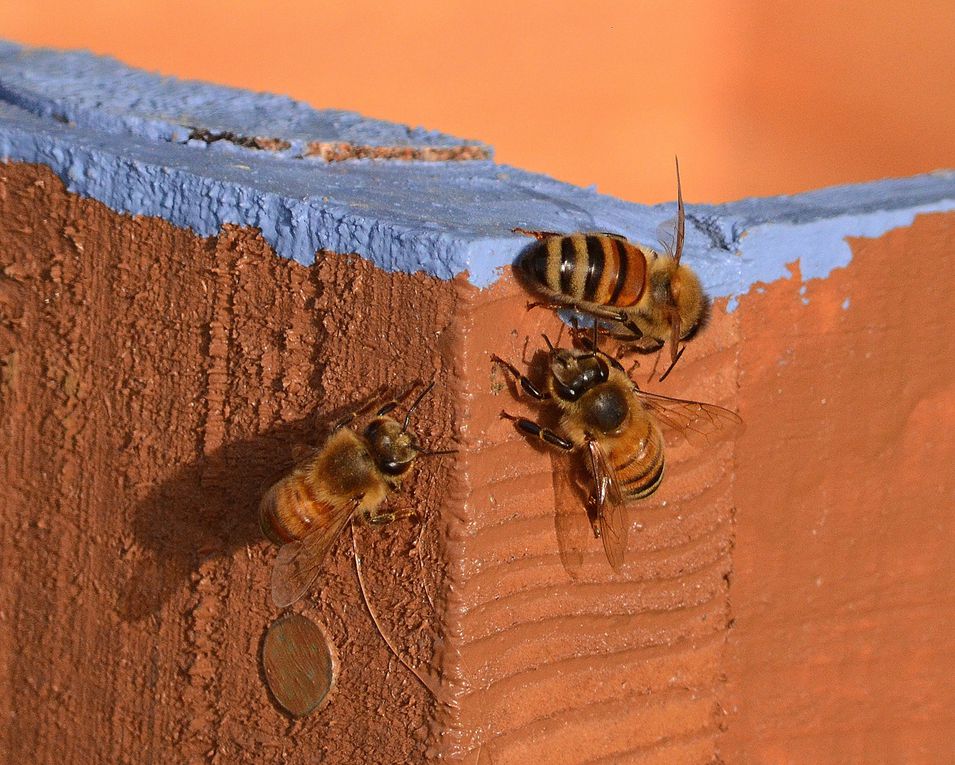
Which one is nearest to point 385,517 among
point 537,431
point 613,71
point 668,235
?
point 537,431

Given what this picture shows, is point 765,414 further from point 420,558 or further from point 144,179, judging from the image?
point 144,179

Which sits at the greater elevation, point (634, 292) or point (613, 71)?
point (613, 71)

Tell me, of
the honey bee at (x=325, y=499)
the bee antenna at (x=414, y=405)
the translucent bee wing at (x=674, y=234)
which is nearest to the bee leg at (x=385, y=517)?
the honey bee at (x=325, y=499)

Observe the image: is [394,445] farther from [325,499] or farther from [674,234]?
[674,234]

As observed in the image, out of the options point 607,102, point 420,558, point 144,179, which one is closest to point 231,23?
point 607,102

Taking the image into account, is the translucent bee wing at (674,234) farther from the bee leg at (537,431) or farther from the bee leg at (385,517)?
the bee leg at (385,517)

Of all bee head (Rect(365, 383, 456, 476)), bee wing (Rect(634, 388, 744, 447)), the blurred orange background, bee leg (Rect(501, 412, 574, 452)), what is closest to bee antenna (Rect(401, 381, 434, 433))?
bee head (Rect(365, 383, 456, 476))
